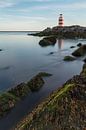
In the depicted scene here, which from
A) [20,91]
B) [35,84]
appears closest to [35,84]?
[35,84]

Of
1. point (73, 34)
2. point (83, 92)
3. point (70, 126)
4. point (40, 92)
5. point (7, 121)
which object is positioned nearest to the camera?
point (70, 126)

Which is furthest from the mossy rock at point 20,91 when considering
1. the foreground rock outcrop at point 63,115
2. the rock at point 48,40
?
the rock at point 48,40

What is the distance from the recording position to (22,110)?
49.3 feet

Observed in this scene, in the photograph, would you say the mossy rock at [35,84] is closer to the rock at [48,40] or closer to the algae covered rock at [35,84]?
the algae covered rock at [35,84]

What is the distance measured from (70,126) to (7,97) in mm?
8212

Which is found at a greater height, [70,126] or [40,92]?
[70,126]

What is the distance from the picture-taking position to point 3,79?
2386 cm

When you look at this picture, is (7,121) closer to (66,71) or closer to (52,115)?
(52,115)

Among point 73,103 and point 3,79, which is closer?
point 73,103

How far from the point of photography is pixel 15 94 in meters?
16.6

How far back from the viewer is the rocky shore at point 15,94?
1449 centimetres

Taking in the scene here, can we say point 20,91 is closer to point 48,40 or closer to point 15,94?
point 15,94

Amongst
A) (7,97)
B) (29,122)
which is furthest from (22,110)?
(29,122)

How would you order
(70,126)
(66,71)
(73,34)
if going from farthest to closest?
(73,34) → (66,71) → (70,126)
